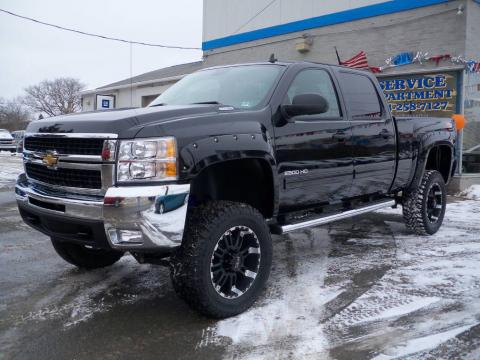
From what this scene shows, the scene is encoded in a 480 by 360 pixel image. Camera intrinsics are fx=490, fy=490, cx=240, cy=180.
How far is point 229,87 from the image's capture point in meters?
4.55

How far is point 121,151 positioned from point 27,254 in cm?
299

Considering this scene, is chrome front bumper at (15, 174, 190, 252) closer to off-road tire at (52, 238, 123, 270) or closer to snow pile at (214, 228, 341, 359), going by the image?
snow pile at (214, 228, 341, 359)

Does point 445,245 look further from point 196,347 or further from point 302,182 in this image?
point 196,347

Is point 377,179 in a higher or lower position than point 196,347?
higher

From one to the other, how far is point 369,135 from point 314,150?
1.05 m

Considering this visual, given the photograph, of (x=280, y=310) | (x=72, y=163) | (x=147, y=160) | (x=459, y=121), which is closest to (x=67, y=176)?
(x=72, y=163)

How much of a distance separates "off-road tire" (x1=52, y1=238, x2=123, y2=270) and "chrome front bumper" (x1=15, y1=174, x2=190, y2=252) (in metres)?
1.47

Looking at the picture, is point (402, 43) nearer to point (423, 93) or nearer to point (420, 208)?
point (423, 93)

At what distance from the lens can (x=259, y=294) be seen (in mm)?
3904

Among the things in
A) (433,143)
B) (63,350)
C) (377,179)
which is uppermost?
(433,143)

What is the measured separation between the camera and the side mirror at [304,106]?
13.2ft

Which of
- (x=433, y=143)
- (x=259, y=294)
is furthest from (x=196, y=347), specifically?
(x=433, y=143)

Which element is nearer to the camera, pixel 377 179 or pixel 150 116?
pixel 150 116

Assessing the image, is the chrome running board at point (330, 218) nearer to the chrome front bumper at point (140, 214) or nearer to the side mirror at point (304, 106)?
the side mirror at point (304, 106)
